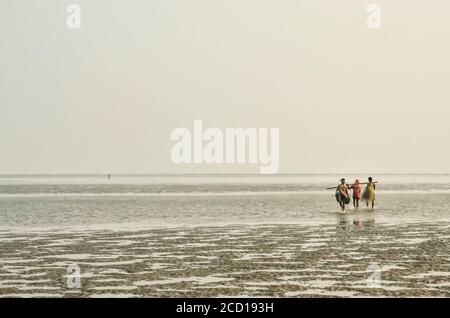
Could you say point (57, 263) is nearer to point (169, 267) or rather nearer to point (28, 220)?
point (169, 267)

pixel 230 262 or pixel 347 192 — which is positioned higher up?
pixel 347 192

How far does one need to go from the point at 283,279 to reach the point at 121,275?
11.2 ft

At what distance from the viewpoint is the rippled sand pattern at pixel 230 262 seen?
11.5m

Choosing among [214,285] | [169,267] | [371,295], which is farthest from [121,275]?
[371,295]

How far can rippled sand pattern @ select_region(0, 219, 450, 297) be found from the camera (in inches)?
452

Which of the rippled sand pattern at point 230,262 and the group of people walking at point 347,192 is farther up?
the group of people walking at point 347,192

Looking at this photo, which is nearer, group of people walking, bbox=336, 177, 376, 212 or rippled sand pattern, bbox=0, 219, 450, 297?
rippled sand pattern, bbox=0, 219, 450, 297

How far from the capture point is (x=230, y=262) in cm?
1468

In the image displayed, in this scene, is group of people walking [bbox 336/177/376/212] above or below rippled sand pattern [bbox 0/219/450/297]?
above

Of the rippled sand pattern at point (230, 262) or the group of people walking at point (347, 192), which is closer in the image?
the rippled sand pattern at point (230, 262)

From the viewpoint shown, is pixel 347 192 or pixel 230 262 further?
pixel 347 192
